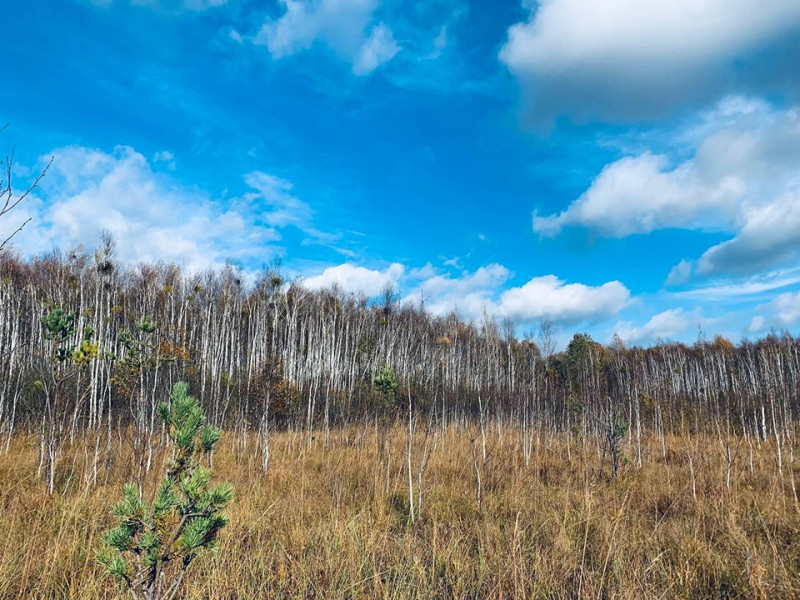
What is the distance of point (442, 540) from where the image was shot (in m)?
4.93

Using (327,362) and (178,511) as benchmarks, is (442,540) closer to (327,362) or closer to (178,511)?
(178,511)

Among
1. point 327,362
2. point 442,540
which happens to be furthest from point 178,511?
A: point 327,362

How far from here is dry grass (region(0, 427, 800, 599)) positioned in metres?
3.75

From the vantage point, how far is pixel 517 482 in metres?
7.62

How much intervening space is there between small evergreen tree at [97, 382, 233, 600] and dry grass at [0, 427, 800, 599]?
148 centimetres

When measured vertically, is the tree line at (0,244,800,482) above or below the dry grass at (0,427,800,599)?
above

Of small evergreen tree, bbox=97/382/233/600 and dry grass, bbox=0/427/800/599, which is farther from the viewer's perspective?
dry grass, bbox=0/427/800/599

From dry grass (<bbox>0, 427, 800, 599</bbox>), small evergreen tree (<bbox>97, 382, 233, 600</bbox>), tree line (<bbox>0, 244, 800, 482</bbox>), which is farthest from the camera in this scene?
tree line (<bbox>0, 244, 800, 482</bbox>)

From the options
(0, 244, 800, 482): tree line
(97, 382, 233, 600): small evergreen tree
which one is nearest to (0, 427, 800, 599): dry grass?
(97, 382, 233, 600): small evergreen tree

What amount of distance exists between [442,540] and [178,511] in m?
3.61

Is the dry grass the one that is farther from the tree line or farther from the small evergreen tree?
the tree line

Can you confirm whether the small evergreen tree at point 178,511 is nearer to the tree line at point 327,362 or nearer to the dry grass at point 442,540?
the dry grass at point 442,540

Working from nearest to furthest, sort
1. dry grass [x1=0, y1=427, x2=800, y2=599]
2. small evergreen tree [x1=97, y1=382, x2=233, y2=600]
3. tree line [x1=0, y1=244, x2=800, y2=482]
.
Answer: small evergreen tree [x1=97, y1=382, x2=233, y2=600]
dry grass [x1=0, y1=427, x2=800, y2=599]
tree line [x1=0, y1=244, x2=800, y2=482]

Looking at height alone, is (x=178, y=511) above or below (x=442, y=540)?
above
